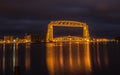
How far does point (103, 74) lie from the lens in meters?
28.8

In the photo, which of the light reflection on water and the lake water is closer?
the lake water

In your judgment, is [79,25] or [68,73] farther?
[79,25]

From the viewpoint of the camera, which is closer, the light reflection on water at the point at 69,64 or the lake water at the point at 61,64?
the lake water at the point at 61,64

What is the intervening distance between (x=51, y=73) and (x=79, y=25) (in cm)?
15114

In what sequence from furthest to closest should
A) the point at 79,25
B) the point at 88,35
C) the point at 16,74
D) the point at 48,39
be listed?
the point at 79,25 < the point at 88,35 < the point at 48,39 < the point at 16,74

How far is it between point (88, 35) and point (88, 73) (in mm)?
130169

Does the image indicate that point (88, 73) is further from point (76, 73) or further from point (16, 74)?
point (16, 74)

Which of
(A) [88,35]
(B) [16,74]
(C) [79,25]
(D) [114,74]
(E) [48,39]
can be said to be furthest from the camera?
(C) [79,25]

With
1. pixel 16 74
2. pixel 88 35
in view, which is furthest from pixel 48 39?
pixel 16 74

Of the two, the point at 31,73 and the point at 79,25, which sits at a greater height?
the point at 79,25

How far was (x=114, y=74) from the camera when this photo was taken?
28.5 m

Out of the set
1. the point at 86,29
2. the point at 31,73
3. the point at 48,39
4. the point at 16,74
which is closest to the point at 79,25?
the point at 86,29

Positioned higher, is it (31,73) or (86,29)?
(86,29)

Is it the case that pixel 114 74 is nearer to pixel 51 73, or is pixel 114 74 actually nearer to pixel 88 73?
pixel 88 73
